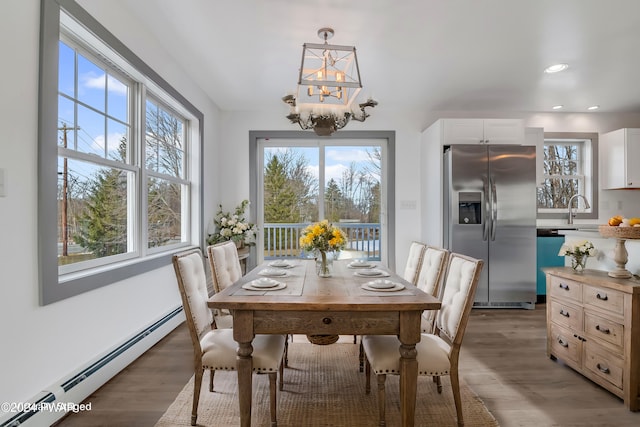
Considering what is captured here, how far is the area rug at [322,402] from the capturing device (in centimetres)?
183

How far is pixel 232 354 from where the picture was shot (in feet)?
5.78

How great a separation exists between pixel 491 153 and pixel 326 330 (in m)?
3.32

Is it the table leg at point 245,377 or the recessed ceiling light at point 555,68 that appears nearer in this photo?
the table leg at point 245,377

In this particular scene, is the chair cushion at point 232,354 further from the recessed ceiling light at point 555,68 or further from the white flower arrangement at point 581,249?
the recessed ceiling light at point 555,68

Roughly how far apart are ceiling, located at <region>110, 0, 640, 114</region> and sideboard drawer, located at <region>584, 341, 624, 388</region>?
230 cm

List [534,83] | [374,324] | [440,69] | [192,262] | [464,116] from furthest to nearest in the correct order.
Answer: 1. [464,116]
2. [534,83]
3. [440,69]
4. [192,262]
5. [374,324]

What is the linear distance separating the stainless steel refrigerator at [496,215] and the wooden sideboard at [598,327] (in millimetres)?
1348

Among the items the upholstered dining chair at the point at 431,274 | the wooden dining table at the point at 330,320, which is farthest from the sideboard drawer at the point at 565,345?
the wooden dining table at the point at 330,320

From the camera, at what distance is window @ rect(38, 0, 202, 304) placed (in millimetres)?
1771

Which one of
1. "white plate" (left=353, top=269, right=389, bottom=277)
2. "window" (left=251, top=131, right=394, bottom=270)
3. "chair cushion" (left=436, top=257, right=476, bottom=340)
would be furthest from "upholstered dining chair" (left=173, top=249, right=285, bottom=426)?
"window" (left=251, top=131, right=394, bottom=270)

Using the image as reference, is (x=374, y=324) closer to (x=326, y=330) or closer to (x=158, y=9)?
(x=326, y=330)

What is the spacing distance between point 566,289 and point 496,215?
5.33ft

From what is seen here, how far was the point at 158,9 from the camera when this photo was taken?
2369 mm

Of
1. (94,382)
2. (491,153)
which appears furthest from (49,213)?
(491,153)
